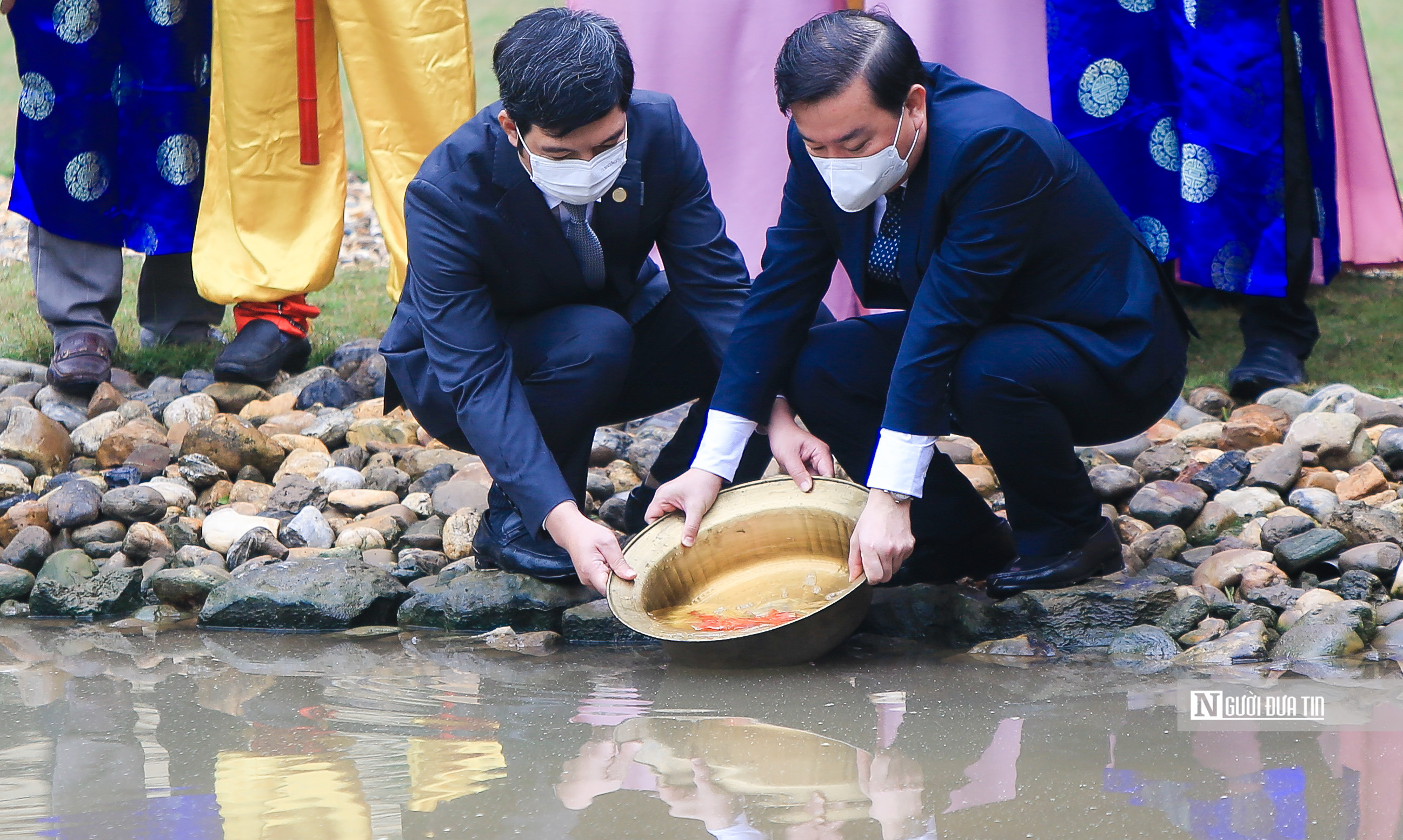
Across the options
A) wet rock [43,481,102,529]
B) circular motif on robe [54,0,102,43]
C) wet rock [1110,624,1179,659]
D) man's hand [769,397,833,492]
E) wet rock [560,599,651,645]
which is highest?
circular motif on robe [54,0,102,43]

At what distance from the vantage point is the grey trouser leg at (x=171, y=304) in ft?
14.0

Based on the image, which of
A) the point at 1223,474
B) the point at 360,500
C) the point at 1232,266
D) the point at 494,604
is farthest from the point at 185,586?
the point at 1232,266

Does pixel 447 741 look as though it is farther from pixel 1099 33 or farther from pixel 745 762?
pixel 1099 33

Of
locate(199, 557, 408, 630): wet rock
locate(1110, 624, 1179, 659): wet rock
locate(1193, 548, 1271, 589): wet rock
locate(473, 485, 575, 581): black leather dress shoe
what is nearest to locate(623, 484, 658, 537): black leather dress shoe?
locate(473, 485, 575, 581): black leather dress shoe

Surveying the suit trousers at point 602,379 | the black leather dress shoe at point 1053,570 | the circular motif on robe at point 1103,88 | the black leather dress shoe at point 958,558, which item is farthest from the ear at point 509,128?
the circular motif on robe at point 1103,88

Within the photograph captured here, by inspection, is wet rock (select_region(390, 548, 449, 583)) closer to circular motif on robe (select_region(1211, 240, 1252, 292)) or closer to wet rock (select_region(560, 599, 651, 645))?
wet rock (select_region(560, 599, 651, 645))

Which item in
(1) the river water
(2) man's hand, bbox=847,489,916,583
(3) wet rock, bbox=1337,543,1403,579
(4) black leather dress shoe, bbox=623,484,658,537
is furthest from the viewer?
(4) black leather dress shoe, bbox=623,484,658,537

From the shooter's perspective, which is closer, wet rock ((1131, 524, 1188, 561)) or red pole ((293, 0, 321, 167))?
wet rock ((1131, 524, 1188, 561))

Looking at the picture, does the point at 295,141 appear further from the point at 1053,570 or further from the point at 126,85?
the point at 1053,570

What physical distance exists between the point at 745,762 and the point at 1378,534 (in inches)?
59.0

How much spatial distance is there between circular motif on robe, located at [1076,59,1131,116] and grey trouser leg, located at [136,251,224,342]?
2.72 m

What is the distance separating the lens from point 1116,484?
303 cm

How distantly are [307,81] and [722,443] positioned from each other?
2007 mm

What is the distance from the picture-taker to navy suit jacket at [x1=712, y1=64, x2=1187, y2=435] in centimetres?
218
